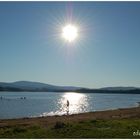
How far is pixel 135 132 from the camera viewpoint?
57.1 ft

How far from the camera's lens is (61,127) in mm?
19656

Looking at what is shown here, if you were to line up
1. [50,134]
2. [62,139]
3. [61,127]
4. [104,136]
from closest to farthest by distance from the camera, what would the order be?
1. [62,139]
2. [104,136]
3. [50,134]
4. [61,127]

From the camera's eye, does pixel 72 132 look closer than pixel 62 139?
No

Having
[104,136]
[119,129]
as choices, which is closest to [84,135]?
[104,136]

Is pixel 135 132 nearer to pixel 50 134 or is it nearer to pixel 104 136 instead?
pixel 104 136

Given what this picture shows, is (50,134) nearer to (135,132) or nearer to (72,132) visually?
(72,132)

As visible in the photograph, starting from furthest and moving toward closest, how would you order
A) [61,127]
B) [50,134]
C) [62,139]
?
[61,127]
[50,134]
[62,139]

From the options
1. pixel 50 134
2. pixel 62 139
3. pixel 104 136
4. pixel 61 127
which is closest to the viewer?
pixel 62 139

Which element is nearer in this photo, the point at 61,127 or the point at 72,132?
the point at 72,132

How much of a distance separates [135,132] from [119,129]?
1377mm

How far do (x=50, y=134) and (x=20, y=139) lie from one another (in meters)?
2.45

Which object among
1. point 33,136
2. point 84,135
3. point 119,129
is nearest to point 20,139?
point 33,136

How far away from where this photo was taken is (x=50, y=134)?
1766 cm

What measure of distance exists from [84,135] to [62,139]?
1944mm
